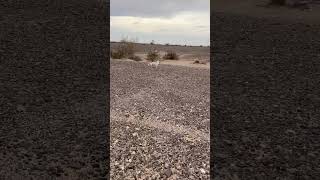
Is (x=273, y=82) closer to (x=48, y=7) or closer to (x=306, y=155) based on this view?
(x=306, y=155)

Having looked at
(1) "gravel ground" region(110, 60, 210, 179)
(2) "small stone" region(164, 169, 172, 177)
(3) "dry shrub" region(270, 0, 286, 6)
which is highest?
(3) "dry shrub" region(270, 0, 286, 6)

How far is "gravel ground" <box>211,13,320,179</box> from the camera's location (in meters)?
7.79

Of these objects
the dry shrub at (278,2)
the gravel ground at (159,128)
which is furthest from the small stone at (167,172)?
the dry shrub at (278,2)

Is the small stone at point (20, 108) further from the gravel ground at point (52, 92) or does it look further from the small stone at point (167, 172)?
the small stone at point (167, 172)

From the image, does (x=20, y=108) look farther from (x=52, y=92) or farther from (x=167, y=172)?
(x=167, y=172)

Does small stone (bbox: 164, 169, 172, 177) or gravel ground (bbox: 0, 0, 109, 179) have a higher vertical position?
gravel ground (bbox: 0, 0, 109, 179)

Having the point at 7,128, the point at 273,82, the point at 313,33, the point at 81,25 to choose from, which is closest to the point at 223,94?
the point at 273,82

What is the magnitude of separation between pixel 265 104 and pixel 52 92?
4725mm

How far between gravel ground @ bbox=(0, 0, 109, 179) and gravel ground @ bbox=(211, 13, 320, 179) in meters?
2.14

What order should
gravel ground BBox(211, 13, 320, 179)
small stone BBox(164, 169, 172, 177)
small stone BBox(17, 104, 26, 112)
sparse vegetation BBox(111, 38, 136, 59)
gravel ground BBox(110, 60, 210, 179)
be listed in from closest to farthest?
small stone BBox(164, 169, 172, 177) → gravel ground BBox(110, 60, 210, 179) → gravel ground BBox(211, 13, 320, 179) → small stone BBox(17, 104, 26, 112) → sparse vegetation BBox(111, 38, 136, 59)

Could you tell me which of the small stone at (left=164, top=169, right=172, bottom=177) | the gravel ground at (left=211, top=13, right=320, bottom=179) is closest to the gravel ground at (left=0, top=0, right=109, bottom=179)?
the small stone at (left=164, top=169, right=172, bottom=177)

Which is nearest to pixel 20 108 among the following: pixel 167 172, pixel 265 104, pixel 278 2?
pixel 167 172

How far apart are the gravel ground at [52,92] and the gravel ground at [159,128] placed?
1.02 ft

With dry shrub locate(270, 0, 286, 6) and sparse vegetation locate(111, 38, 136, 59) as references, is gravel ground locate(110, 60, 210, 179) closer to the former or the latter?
sparse vegetation locate(111, 38, 136, 59)
